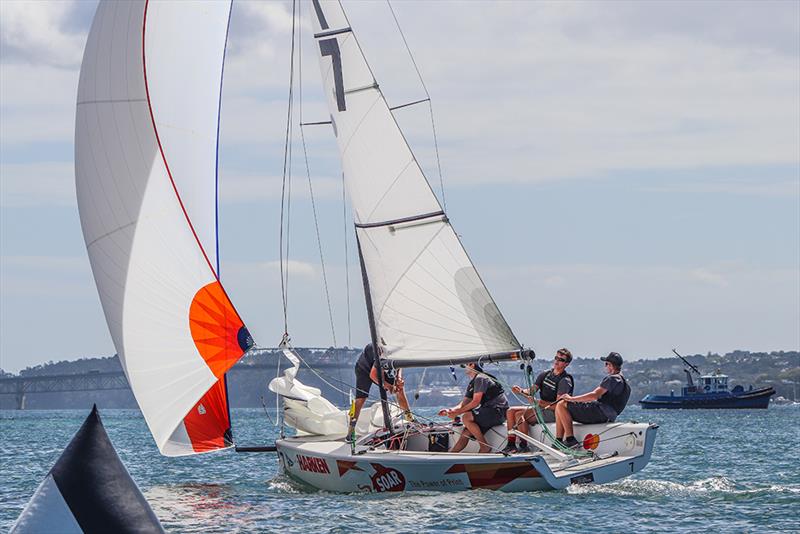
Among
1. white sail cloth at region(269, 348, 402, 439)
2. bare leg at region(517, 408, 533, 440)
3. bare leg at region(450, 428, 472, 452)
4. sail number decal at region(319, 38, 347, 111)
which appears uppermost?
sail number decal at region(319, 38, 347, 111)

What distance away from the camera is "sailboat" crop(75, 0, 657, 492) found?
16.7 meters

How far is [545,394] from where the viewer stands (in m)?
18.6

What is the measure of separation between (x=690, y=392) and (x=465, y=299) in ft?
297

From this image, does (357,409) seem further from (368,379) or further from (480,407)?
(480,407)

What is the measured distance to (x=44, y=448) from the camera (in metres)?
42.5

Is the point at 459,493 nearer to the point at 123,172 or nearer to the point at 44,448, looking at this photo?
the point at 123,172

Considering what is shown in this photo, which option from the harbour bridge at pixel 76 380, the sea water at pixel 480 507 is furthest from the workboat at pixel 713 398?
the sea water at pixel 480 507

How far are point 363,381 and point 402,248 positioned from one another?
215 cm

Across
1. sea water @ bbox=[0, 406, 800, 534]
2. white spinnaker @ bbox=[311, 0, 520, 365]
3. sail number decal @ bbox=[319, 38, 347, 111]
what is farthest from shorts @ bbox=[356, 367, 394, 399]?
sail number decal @ bbox=[319, 38, 347, 111]

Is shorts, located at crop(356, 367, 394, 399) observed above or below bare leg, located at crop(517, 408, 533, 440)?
above

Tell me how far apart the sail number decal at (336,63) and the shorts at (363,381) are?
3860 mm

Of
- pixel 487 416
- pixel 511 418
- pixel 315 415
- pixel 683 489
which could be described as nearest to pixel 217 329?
pixel 315 415

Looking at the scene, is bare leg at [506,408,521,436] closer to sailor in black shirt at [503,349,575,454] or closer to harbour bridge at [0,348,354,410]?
sailor in black shirt at [503,349,575,454]

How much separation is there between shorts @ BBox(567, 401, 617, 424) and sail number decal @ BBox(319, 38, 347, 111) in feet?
17.6
